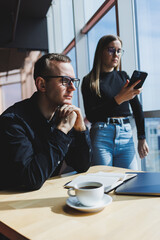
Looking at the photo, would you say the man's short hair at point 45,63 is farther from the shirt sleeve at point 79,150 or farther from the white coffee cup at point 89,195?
the white coffee cup at point 89,195

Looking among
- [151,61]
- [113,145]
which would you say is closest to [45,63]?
[113,145]

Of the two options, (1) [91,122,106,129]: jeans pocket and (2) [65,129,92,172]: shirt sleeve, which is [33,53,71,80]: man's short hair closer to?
(2) [65,129,92,172]: shirt sleeve

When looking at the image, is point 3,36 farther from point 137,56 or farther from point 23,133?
point 23,133

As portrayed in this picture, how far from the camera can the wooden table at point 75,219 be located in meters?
0.57

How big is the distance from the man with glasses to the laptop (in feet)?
1.03

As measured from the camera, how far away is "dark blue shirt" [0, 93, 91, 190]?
97 centimetres

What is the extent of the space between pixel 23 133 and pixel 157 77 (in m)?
1.58

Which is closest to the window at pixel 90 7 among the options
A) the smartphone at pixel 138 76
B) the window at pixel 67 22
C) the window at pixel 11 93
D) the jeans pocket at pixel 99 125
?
the window at pixel 67 22

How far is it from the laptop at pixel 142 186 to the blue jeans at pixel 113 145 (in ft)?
2.39

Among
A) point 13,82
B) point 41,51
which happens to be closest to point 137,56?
point 41,51

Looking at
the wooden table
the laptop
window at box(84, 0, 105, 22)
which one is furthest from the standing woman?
window at box(84, 0, 105, 22)

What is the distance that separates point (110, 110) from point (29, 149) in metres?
0.92

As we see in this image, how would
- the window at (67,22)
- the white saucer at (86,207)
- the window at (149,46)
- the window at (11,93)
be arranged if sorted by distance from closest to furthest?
the white saucer at (86,207)
the window at (149,46)
the window at (67,22)
the window at (11,93)

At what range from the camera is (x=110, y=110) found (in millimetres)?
1809
